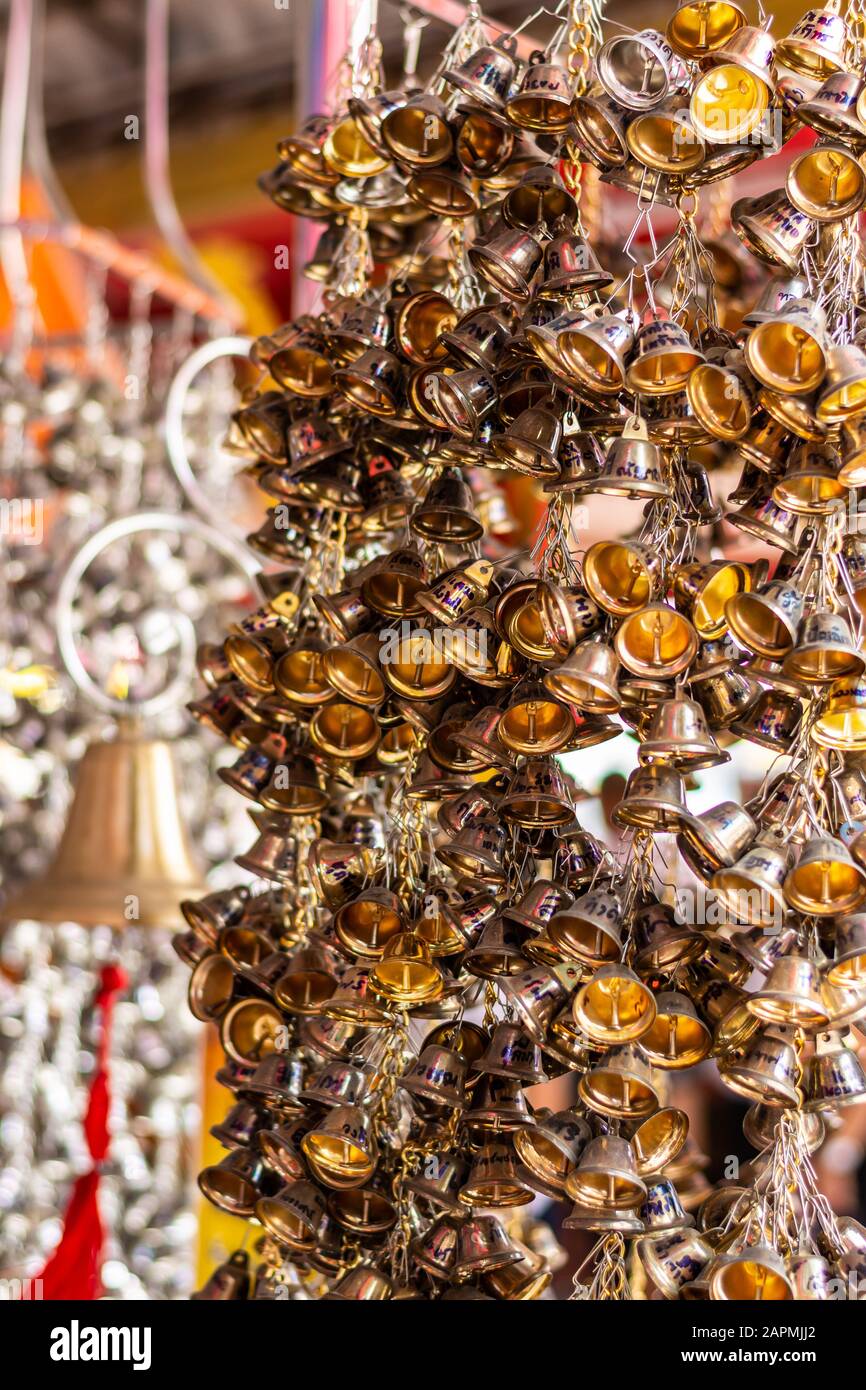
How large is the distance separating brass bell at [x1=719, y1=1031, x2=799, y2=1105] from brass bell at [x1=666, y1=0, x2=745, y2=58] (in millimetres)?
620

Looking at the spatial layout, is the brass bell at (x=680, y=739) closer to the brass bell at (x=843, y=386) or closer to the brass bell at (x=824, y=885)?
the brass bell at (x=824, y=885)

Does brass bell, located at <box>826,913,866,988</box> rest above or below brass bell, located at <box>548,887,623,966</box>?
below

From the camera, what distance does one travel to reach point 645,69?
3.32 ft

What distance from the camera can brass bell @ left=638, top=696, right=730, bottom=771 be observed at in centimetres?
92

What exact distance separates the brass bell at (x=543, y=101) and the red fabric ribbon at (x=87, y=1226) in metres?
1.21

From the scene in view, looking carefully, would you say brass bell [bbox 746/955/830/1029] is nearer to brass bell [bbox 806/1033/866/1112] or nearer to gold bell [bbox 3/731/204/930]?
brass bell [bbox 806/1033/866/1112]

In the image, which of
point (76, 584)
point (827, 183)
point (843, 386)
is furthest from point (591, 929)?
point (76, 584)

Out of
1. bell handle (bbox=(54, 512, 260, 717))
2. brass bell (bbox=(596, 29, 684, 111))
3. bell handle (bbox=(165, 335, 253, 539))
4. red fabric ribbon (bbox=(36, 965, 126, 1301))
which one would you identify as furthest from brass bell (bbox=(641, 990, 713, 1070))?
bell handle (bbox=(165, 335, 253, 539))

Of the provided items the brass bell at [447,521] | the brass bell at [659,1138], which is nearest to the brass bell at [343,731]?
the brass bell at [447,521]

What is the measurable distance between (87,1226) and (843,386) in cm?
125

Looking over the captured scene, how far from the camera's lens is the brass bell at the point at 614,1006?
92 centimetres

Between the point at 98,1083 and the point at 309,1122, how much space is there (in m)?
0.76

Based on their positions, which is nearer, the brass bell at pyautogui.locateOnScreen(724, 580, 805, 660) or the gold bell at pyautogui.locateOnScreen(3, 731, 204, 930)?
the brass bell at pyautogui.locateOnScreen(724, 580, 805, 660)

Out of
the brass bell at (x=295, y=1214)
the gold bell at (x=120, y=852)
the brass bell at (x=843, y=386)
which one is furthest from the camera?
the gold bell at (x=120, y=852)
